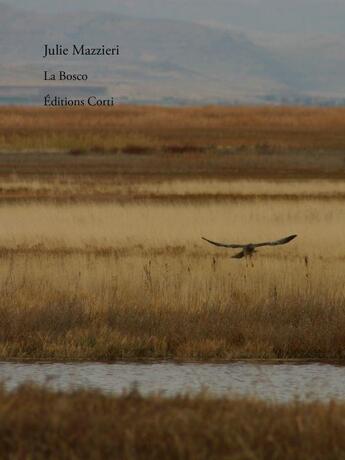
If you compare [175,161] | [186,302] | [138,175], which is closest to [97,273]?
[186,302]

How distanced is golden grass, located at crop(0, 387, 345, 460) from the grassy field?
16.1 feet

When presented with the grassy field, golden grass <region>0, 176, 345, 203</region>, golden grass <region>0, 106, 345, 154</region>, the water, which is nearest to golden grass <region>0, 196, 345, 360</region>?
the grassy field

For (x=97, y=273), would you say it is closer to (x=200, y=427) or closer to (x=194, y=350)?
(x=194, y=350)

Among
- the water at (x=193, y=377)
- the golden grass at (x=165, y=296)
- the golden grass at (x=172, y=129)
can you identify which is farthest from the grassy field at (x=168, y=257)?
the golden grass at (x=172, y=129)

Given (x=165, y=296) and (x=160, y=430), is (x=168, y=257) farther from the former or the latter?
(x=160, y=430)

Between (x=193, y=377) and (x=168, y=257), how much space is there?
914cm

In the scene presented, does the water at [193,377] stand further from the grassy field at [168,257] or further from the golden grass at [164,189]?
the golden grass at [164,189]

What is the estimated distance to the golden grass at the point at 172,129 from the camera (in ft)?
214

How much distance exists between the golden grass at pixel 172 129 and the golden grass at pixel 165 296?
125ft

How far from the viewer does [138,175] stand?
150 ft

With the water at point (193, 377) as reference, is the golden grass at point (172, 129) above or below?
below

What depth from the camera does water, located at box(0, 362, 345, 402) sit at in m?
11.5

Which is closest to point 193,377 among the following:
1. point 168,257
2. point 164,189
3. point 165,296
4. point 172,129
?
point 165,296

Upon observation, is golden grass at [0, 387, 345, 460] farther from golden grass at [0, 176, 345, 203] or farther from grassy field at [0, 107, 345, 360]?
golden grass at [0, 176, 345, 203]
